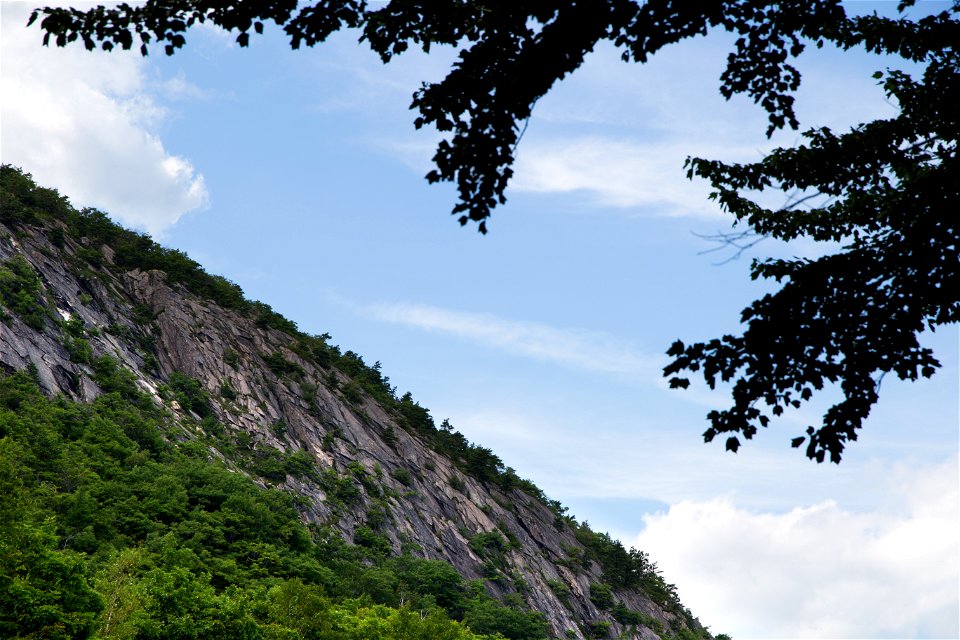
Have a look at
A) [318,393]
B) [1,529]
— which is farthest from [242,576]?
[318,393]

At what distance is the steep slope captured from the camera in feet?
225

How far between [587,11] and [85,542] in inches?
1758

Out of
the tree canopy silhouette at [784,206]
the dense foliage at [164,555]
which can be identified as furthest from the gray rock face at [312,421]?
the tree canopy silhouette at [784,206]

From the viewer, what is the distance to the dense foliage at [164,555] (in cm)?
3034

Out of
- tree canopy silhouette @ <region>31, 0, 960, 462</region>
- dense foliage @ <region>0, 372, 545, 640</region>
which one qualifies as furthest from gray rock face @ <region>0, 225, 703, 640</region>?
tree canopy silhouette @ <region>31, 0, 960, 462</region>

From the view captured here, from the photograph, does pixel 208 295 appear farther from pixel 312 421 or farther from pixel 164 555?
pixel 164 555

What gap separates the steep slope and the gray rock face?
0.19 m

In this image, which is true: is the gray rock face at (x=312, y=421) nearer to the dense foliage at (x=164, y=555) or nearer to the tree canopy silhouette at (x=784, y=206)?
the dense foliage at (x=164, y=555)

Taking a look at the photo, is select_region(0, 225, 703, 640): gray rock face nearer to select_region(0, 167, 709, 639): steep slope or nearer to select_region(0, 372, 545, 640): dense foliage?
select_region(0, 167, 709, 639): steep slope

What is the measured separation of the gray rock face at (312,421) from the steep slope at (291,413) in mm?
188

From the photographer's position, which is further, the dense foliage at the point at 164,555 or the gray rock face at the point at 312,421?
the gray rock face at the point at 312,421

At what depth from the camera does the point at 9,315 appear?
200 ft

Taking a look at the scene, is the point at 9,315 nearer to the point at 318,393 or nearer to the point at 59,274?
the point at 59,274

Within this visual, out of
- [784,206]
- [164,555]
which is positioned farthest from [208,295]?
[784,206]
